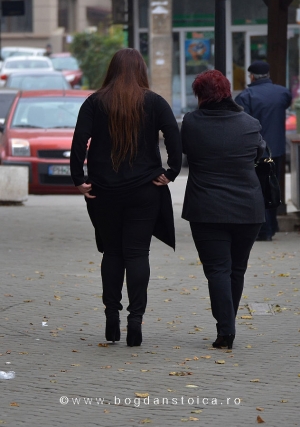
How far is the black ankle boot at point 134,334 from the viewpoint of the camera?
20.2ft

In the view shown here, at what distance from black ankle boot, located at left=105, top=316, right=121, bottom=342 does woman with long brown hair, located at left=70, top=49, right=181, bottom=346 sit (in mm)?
106

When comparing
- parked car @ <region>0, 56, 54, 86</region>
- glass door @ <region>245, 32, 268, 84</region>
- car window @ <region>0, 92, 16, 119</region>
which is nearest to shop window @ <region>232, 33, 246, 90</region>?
glass door @ <region>245, 32, 268, 84</region>

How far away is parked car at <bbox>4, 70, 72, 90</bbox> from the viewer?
92.1 feet

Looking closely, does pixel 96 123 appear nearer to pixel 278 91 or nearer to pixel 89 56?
pixel 278 91

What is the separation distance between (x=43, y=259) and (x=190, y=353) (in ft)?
12.7

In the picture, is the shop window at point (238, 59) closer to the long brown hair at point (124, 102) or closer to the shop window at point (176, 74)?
the shop window at point (176, 74)

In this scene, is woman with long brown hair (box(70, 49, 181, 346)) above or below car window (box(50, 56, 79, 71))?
above

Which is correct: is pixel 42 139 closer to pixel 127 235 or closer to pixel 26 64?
pixel 127 235

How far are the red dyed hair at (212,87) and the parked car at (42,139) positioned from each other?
920cm

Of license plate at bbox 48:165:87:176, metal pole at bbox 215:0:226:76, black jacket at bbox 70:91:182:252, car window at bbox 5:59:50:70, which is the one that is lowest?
license plate at bbox 48:165:87:176

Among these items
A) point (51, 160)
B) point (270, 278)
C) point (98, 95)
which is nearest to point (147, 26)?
point (51, 160)

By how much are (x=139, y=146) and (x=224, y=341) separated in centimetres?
121

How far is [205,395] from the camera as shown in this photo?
202 inches

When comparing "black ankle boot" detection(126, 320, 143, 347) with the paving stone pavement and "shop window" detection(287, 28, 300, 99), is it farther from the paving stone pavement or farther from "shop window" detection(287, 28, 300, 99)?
"shop window" detection(287, 28, 300, 99)
